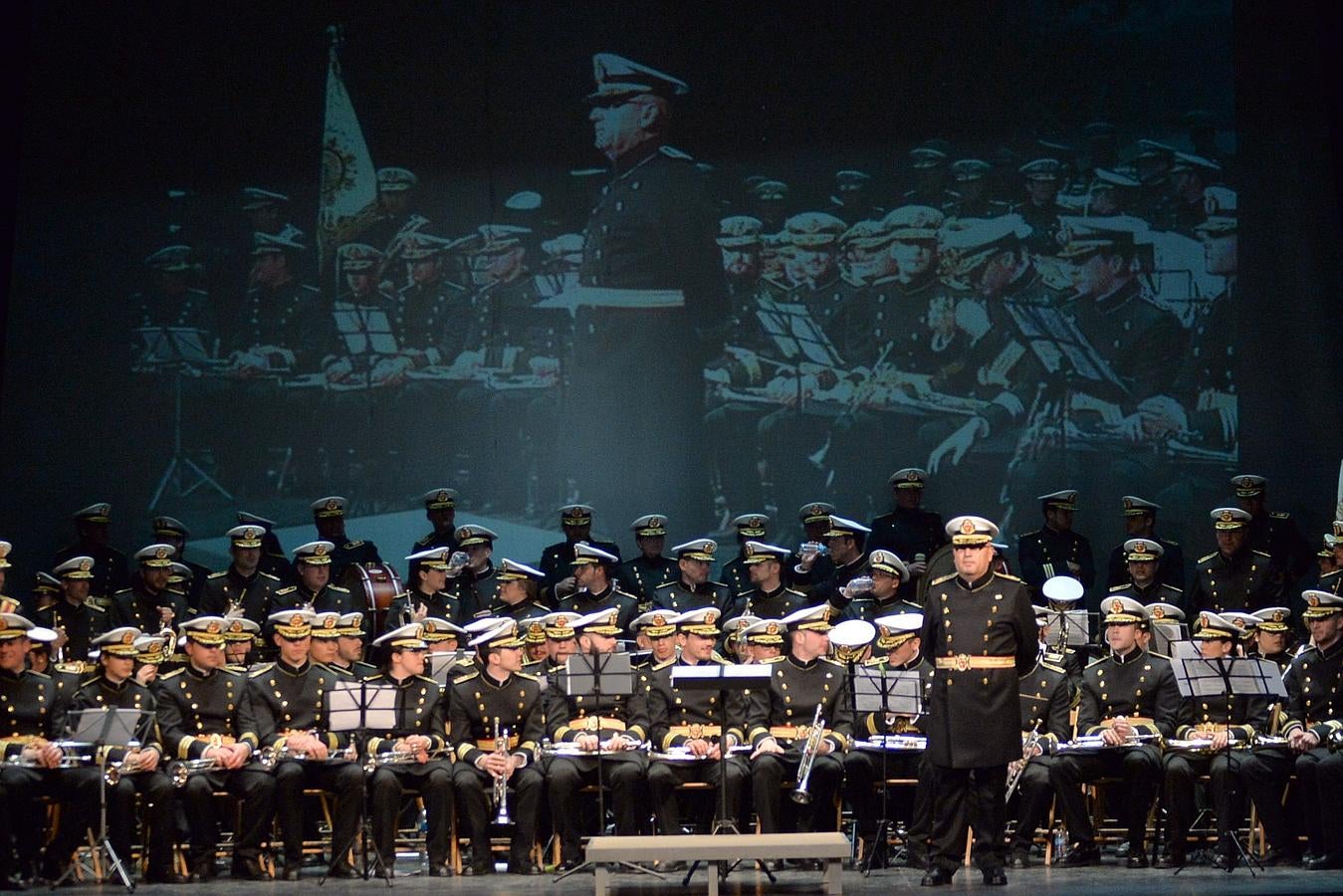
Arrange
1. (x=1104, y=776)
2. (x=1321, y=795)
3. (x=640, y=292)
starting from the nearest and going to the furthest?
1. (x=1321, y=795)
2. (x=1104, y=776)
3. (x=640, y=292)

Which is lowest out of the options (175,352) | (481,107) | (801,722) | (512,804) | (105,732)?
(512,804)

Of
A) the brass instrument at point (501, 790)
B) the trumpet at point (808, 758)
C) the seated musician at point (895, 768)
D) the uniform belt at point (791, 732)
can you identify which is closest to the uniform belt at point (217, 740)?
the brass instrument at point (501, 790)

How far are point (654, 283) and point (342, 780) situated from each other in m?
6.65

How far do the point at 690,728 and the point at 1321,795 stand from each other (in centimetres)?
390

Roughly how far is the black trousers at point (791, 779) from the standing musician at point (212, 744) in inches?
118

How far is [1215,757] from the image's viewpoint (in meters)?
11.4

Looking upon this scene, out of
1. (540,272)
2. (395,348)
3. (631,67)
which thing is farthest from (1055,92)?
(395,348)

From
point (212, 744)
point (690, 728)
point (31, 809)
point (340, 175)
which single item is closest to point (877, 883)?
point (690, 728)

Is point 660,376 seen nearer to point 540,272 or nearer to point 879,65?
point 540,272

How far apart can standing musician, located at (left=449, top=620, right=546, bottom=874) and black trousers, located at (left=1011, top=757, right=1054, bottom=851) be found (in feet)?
9.80

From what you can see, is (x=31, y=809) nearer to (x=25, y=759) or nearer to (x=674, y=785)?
(x=25, y=759)

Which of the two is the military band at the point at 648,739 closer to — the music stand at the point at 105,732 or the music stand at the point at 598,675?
the music stand at the point at 598,675

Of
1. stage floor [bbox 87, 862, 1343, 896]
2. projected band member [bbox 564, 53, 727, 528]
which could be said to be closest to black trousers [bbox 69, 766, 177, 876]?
stage floor [bbox 87, 862, 1343, 896]

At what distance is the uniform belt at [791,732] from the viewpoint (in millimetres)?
11883
